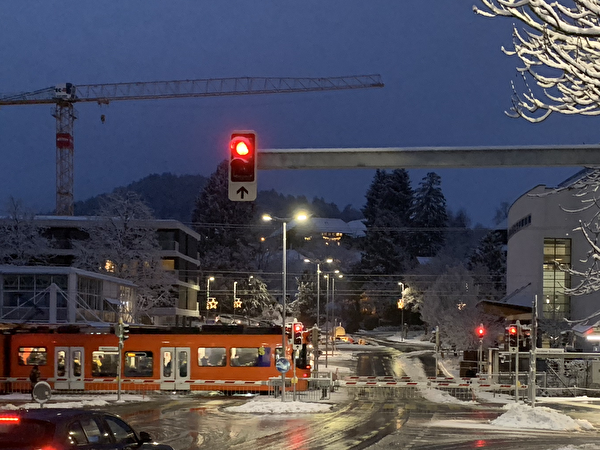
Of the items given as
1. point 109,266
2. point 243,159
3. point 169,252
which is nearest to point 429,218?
point 169,252

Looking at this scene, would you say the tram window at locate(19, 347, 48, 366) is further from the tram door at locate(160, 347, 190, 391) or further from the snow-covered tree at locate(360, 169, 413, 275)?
the snow-covered tree at locate(360, 169, 413, 275)

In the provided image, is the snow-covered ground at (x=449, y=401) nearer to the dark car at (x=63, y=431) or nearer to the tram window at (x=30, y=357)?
the tram window at (x=30, y=357)

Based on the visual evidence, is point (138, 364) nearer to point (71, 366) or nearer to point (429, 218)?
point (71, 366)

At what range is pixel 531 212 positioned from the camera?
65.6m

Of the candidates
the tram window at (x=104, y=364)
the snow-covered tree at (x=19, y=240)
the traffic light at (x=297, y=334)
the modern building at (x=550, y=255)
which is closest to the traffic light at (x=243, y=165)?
the traffic light at (x=297, y=334)

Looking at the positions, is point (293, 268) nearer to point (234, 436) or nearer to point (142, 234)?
point (142, 234)

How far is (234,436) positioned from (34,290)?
34.5m

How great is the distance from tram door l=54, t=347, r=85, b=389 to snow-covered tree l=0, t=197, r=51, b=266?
33801 mm

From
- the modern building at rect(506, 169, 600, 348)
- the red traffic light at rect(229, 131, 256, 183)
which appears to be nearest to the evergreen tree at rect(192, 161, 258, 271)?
the modern building at rect(506, 169, 600, 348)

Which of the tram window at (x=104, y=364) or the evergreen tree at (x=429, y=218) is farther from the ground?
the evergreen tree at (x=429, y=218)

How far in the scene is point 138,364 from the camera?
39.1 m

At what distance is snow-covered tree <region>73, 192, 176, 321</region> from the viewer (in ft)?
216

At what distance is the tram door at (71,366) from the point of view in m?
39.1

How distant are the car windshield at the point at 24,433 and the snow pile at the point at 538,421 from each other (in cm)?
1864
